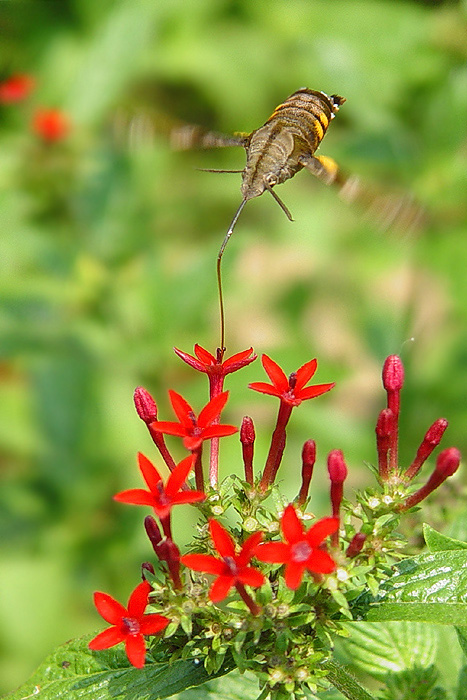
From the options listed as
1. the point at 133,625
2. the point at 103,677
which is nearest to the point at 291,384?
the point at 133,625

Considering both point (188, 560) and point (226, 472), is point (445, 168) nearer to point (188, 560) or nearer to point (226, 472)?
point (226, 472)

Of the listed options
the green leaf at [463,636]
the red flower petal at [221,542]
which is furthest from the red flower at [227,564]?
the green leaf at [463,636]

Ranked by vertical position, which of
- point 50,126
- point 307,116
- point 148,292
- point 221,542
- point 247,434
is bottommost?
point 221,542

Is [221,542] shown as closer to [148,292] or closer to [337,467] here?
[337,467]

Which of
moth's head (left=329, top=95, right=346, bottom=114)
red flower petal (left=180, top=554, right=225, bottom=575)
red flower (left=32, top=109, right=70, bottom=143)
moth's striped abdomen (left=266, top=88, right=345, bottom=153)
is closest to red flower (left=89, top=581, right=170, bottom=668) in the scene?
red flower petal (left=180, top=554, right=225, bottom=575)

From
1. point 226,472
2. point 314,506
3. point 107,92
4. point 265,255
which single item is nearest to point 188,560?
point 226,472

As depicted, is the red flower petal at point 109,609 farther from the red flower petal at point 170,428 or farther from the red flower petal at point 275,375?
the red flower petal at point 275,375
